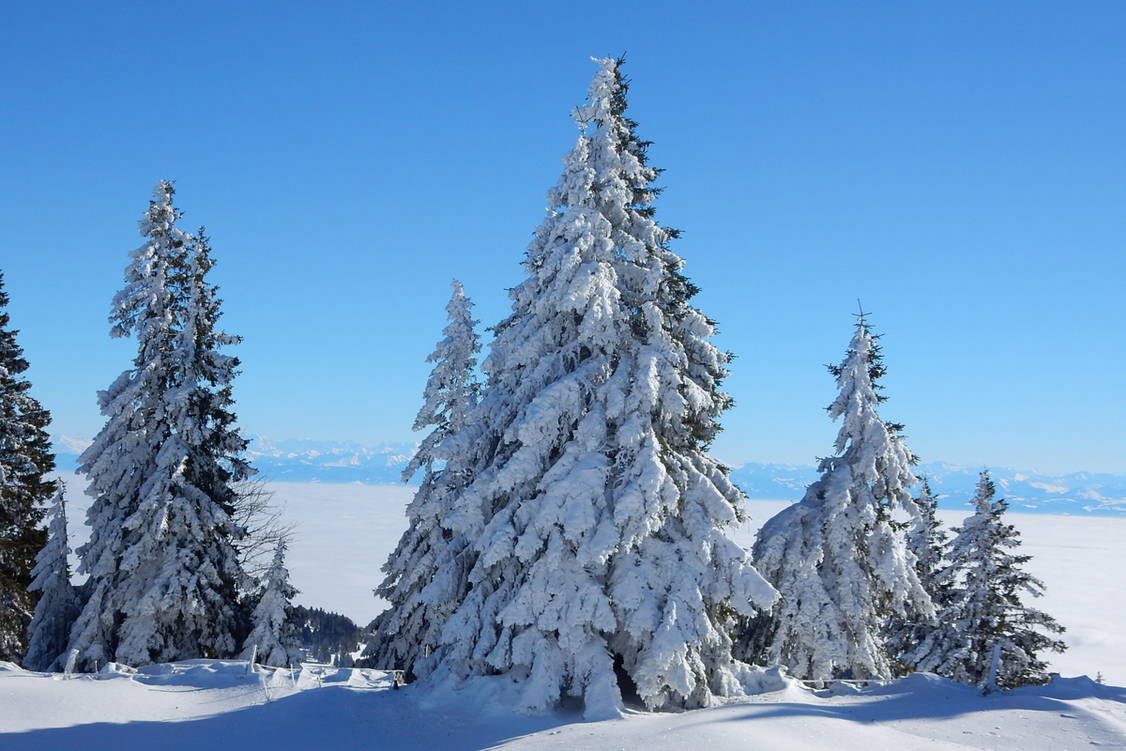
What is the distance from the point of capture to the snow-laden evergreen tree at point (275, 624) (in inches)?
962

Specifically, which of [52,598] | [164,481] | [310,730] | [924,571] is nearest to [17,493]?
[52,598]

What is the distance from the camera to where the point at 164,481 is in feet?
74.7

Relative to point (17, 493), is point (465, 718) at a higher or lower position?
lower

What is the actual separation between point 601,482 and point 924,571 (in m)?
22.3

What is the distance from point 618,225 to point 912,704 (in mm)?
12922

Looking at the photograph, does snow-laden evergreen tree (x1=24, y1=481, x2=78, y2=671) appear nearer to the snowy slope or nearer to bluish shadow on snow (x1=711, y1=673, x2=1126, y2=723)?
the snowy slope

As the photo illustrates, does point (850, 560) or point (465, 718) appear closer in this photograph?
point (465, 718)

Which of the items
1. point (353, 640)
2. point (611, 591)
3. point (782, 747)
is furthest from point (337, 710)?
point (353, 640)

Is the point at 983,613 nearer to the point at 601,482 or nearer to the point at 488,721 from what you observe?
the point at 601,482

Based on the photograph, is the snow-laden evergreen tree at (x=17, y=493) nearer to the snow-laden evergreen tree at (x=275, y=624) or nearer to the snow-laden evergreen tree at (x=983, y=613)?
the snow-laden evergreen tree at (x=275, y=624)

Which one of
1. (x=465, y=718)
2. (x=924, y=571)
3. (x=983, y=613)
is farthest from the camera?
(x=924, y=571)

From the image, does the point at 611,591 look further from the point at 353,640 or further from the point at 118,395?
the point at 353,640

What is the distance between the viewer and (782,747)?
1187 centimetres

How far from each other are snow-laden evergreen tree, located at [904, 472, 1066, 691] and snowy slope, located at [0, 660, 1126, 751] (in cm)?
1181
